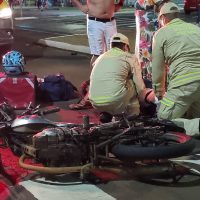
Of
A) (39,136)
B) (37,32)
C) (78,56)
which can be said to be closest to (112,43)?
(39,136)

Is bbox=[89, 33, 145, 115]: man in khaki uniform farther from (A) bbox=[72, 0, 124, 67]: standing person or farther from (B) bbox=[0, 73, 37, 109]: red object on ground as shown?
(A) bbox=[72, 0, 124, 67]: standing person

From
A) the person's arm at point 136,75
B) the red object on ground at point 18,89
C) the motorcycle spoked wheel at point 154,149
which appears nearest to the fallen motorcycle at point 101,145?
the motorcycle spoked wheel at point 154,149

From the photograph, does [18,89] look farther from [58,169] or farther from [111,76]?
[58,169]

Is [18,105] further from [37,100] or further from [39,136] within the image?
[39,136]

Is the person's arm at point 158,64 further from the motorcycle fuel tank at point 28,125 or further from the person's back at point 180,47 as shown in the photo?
the motorcycle fuel tank at point 28,125

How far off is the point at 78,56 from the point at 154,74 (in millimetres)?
8199

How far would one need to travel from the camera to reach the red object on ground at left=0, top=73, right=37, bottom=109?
8.00m

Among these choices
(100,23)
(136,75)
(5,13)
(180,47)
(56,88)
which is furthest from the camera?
(5,13)

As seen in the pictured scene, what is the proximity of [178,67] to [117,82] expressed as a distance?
714 millimetres

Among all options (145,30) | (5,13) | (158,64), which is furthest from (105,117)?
(5,13)

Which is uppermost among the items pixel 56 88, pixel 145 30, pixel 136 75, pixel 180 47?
pixel 180 47

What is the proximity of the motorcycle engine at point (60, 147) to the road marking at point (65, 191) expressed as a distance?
0.20m

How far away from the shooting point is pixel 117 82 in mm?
6465

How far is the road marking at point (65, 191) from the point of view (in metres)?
4.71
